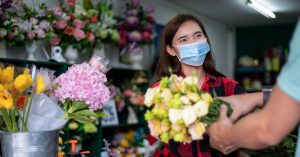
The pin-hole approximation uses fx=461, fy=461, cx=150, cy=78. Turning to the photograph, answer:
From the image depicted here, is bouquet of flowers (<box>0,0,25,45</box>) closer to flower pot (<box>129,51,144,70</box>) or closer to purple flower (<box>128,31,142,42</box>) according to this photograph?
purple flower (<box>128,31,142,42</box>)

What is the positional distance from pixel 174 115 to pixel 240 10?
6979 millimetres

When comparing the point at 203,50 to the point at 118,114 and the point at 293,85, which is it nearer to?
the point at 293,85

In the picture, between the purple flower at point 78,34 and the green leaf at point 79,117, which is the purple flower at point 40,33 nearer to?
the purple flower at point 78,34

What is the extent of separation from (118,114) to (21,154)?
3.65 meters

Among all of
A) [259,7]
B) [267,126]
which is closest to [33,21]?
[267,126]

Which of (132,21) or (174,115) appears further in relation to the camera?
(132,21)

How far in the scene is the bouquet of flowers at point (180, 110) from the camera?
1.26m

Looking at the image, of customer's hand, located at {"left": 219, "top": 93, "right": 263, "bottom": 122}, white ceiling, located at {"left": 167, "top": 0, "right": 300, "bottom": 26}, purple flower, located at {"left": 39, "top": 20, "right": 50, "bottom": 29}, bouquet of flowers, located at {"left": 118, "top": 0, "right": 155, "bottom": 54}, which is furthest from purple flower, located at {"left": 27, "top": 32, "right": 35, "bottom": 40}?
white ceiling, located at {"left": 167, "top": 0, "right": 300, "bottom": 26}

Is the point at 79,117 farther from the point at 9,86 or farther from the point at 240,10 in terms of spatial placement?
the point at 240,10

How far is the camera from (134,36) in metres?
5.16

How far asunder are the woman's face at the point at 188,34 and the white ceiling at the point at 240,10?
4730 millimetres

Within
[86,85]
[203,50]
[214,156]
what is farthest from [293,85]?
[203,50]

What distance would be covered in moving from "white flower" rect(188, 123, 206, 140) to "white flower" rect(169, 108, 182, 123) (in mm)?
52

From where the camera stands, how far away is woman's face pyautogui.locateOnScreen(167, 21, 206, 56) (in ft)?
8.02
